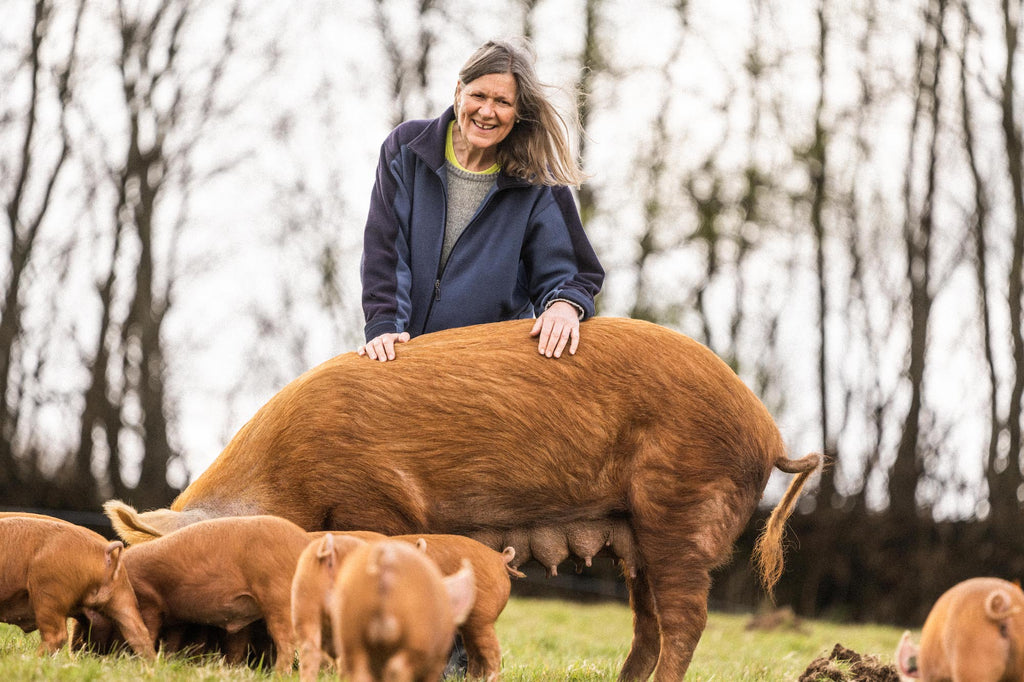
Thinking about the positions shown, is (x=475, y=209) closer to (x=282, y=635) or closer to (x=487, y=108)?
(x=487, y=108)

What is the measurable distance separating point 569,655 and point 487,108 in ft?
10.3

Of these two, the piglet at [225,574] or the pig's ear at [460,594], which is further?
the piglet at [225,574]

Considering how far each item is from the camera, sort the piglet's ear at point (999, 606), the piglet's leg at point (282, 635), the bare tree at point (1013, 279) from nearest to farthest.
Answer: the piglet's ear at point (999, 606) → the piglet's leg at point (282, 635) → the bare tree at point (1013, 279)

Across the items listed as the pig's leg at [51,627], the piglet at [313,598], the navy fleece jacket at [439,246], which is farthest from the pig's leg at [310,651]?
the navy fleece jacket at [439,246]

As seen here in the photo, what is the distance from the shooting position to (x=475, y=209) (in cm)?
459

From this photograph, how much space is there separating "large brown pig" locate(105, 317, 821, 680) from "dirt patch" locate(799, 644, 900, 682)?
84 cm

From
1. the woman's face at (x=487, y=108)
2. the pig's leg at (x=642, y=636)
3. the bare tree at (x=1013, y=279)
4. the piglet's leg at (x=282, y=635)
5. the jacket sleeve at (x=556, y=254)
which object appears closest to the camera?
the piglet's leg at (x=282, y=635)

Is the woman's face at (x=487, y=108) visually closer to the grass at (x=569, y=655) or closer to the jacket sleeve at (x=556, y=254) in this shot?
the jacket sleeve at (x=556, y=254)

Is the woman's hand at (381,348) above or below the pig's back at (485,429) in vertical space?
above

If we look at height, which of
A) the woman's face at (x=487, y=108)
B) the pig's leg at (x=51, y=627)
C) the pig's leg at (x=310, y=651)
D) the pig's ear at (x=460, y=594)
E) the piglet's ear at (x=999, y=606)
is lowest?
the pig's leg at (x=51, y=627)

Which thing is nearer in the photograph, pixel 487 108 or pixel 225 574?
pixel 225 574

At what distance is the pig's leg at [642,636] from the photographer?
168 inches

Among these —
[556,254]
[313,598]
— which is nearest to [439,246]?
A: [556,254]

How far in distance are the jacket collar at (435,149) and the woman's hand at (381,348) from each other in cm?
79
